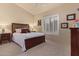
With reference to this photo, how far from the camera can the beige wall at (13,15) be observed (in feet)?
7.47

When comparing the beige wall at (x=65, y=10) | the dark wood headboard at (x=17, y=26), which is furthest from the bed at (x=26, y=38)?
the beige wall at (x=65, y=10)

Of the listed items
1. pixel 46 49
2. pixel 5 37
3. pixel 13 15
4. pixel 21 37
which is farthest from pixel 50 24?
pixel 5 37

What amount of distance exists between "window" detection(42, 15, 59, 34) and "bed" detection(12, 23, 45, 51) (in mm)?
164

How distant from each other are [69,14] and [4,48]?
1.48 m

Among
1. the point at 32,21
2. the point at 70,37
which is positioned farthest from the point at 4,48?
the point at 70,37

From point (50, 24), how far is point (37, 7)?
0.46 meters

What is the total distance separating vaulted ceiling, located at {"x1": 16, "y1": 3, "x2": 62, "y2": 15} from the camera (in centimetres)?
228

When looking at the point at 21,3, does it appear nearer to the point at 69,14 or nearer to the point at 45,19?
the point at 45,19

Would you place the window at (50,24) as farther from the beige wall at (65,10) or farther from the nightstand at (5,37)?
the nightstand at (5,37)

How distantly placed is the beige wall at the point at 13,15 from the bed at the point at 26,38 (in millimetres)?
102

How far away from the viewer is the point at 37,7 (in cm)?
237

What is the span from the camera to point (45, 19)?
240 cm

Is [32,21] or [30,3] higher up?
[30,3]

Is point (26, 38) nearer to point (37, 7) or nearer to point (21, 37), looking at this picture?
point (21, 37)
